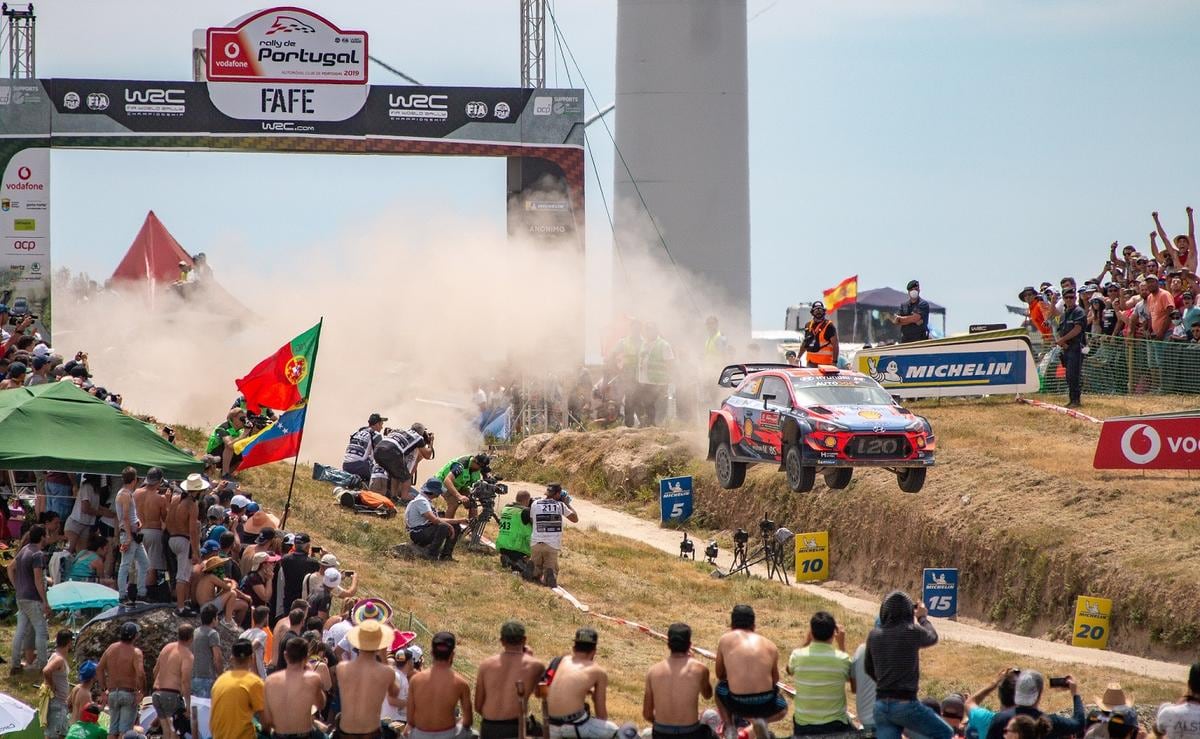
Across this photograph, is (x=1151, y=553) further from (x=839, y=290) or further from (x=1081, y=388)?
(x=839, y=290)

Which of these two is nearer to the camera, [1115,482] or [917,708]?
[917,708]

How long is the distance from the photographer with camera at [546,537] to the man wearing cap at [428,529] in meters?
1.18

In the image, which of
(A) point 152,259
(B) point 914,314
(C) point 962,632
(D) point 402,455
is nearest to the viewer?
(C) point 962,632

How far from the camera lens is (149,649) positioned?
16.1 metres

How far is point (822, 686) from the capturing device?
38.5 ft

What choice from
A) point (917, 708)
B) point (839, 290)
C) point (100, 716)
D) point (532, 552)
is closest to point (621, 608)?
point (532, 552)

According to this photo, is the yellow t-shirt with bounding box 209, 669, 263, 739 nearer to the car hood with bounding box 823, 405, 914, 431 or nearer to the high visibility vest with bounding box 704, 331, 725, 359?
the car hood with bounding box 823, 405, 914, 431

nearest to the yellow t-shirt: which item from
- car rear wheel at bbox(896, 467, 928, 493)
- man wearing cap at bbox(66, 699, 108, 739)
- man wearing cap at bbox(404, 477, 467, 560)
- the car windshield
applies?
man wearing cap at bbox(66, 699, 108, 739)

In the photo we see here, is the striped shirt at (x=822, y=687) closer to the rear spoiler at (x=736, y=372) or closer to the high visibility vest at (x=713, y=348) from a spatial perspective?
the rear spoiler at (x=736, y=372)

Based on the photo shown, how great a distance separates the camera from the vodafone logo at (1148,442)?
80.3 feet

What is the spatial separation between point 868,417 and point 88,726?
37.1 ft

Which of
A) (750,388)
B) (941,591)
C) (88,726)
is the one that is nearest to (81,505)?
(88,726)

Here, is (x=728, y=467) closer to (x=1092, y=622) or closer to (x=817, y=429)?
(x=817, y=429)

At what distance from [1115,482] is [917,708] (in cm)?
1485
